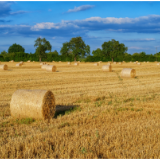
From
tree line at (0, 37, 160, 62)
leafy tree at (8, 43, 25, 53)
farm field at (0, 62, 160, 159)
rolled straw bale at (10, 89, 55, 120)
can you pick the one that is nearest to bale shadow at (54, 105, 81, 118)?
farm field at (0, 62, 160, 159)

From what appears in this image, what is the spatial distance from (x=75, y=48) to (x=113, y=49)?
15716 millimetres

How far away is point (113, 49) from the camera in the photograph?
294 ft

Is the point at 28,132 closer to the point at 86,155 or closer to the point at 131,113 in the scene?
the point at 86,155

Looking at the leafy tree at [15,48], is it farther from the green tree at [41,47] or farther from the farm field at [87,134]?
the farm field at [87,134]

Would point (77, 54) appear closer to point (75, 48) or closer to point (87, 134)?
point (75, 48)

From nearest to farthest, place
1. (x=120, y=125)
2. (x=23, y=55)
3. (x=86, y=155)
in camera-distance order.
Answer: (x=86, y=155) → (x=120, y=125) → (x=23, y=55)

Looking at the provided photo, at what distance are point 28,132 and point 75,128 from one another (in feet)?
4.54

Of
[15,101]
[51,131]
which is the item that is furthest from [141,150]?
[15,101]

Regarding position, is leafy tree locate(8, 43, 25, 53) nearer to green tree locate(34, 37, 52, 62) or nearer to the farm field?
green tree locate(34, 37, 52, 62)

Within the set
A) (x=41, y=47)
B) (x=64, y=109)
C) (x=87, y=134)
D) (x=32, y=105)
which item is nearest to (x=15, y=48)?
(x=41, y=47)

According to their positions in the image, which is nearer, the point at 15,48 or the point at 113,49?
the point at 113,49

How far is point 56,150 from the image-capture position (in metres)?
5.07

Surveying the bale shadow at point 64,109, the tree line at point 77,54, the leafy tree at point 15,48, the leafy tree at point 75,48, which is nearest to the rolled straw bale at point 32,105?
the bale shadow at point 64,109

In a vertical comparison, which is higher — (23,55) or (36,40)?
(36,40)
